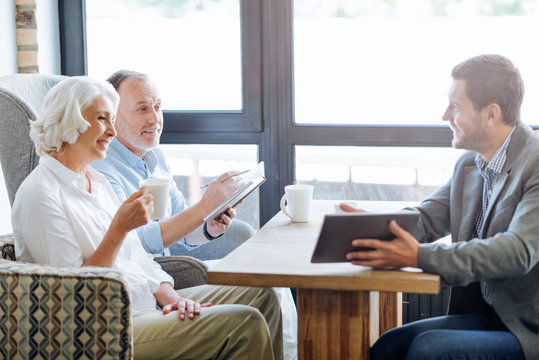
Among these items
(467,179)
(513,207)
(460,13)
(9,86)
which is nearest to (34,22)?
(9,86)

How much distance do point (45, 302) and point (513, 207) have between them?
1128 mm

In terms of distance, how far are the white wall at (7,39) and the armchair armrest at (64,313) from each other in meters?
1.47

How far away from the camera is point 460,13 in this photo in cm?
267

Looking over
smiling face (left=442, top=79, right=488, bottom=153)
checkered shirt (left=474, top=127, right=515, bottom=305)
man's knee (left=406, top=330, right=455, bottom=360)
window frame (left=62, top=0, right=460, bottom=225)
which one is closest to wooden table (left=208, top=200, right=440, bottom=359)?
man's knee (left=406, top=330, right=455, bottom=360)

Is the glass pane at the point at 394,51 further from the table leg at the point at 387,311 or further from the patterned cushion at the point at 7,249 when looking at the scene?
the patterned cushion at the point at 7,249

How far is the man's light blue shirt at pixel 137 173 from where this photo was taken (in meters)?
2.06

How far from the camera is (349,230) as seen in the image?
56.0 inches

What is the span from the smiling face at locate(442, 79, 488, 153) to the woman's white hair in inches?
38.2

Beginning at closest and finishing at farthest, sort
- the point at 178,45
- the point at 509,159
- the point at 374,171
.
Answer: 1. the point at 509,159
2. the point at 374,171
3. the point at 178,45

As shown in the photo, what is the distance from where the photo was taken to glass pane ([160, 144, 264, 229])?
297 cm

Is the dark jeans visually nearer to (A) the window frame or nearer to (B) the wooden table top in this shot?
(B) the wooden table top

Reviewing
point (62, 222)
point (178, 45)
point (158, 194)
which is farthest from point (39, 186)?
point (178, 45)

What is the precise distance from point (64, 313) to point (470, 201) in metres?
1.08

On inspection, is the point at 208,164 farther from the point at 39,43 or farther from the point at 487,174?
the point at 487,174
